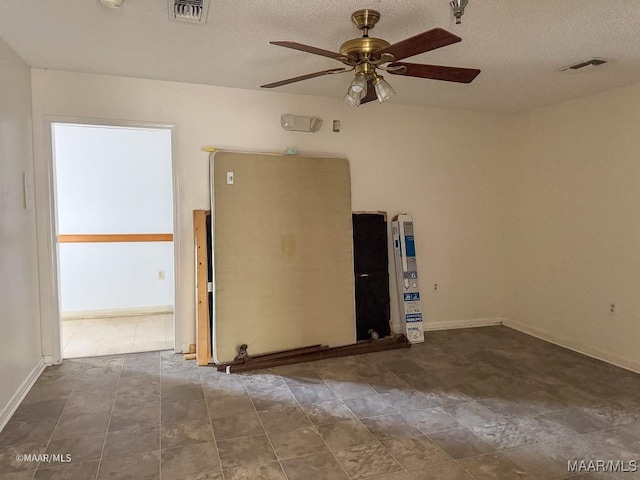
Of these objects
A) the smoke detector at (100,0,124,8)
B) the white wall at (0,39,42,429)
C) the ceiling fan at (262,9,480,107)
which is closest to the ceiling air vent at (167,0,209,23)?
the smoke detector at (100,0,124,8)

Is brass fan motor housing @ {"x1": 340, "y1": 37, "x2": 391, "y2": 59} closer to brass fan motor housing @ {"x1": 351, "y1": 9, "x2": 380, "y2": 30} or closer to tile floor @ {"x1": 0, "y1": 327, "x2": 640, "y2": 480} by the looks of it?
brass fan motor housing @ {"x1": 351, "y1": 9, "x2": 380, "y2": 30}

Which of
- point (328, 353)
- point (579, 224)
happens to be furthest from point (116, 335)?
point (579, 224)

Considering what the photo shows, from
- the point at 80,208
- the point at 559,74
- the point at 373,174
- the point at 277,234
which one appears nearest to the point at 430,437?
the point at 277,234

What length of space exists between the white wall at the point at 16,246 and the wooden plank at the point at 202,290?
1190 millimetres

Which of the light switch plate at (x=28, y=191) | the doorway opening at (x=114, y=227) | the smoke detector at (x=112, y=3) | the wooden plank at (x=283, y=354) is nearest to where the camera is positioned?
the smoke detector at (x=112, y=3)

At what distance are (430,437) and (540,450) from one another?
582 millimetres

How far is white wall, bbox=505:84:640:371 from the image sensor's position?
3531mm

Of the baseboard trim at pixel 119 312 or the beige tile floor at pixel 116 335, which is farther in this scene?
the baseboard trim at pixel 119 312

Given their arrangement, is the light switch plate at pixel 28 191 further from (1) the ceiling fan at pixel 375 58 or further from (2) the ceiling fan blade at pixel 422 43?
(2) the ceiling fan blade at pixel 422 43

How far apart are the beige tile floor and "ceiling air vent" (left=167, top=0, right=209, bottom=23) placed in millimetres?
2793

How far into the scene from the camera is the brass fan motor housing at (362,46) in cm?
208

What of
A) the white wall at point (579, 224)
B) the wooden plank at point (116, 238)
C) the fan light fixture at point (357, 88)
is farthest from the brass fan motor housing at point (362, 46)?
the wooden plank at point (116, 238)

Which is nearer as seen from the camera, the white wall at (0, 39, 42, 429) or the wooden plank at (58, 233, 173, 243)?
the white wall at (0, 39, 42, 429)

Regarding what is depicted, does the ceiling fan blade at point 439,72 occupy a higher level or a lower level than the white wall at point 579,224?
higher
